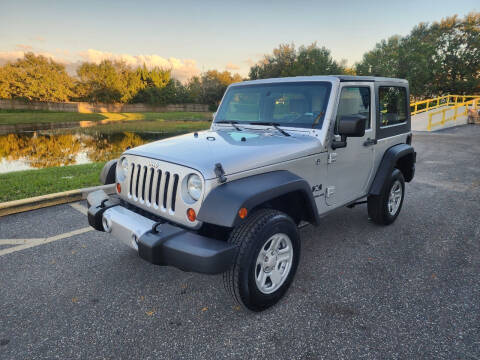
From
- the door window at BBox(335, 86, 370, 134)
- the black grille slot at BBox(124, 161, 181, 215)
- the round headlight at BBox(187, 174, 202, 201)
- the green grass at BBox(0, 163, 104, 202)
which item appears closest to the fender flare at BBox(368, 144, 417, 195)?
the door window at BBox(335, 86, 370, 134)

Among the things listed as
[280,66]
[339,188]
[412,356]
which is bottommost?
[412,356]

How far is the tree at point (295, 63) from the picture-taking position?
55.4m

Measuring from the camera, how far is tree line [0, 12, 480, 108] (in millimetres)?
47656

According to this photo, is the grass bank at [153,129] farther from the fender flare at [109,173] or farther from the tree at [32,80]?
the tree at [32,80]

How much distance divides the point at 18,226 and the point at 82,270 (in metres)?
1.83

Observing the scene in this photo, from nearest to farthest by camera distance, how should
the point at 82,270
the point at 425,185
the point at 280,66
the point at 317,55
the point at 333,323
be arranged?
the point at 333,323 → the point at 82,270 → the point at 425,185 → the point at 317,55 → the point at 280,66

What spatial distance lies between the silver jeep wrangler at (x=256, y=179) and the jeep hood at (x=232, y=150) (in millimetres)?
10

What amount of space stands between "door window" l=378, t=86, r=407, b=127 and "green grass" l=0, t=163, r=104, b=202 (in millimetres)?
5279

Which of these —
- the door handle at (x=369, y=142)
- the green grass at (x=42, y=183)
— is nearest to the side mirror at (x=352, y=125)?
the door handle at (x=369, y=142)

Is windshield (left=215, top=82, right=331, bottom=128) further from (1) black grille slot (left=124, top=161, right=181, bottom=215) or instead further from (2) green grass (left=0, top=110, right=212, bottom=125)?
(2) green grass (left=0, top=110, right=212, bottom=125)

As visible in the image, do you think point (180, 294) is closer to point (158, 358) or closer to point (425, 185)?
point (158, 358)

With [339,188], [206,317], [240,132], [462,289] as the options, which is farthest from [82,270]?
[462,289]

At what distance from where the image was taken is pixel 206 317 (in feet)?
8.80

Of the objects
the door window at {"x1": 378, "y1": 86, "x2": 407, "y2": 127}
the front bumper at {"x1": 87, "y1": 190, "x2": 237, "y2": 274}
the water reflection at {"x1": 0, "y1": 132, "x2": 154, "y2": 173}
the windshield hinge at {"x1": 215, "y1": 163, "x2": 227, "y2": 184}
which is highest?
the door window at {"x1": 378, "y1": 86, "x2": 407, "y2": 127}
